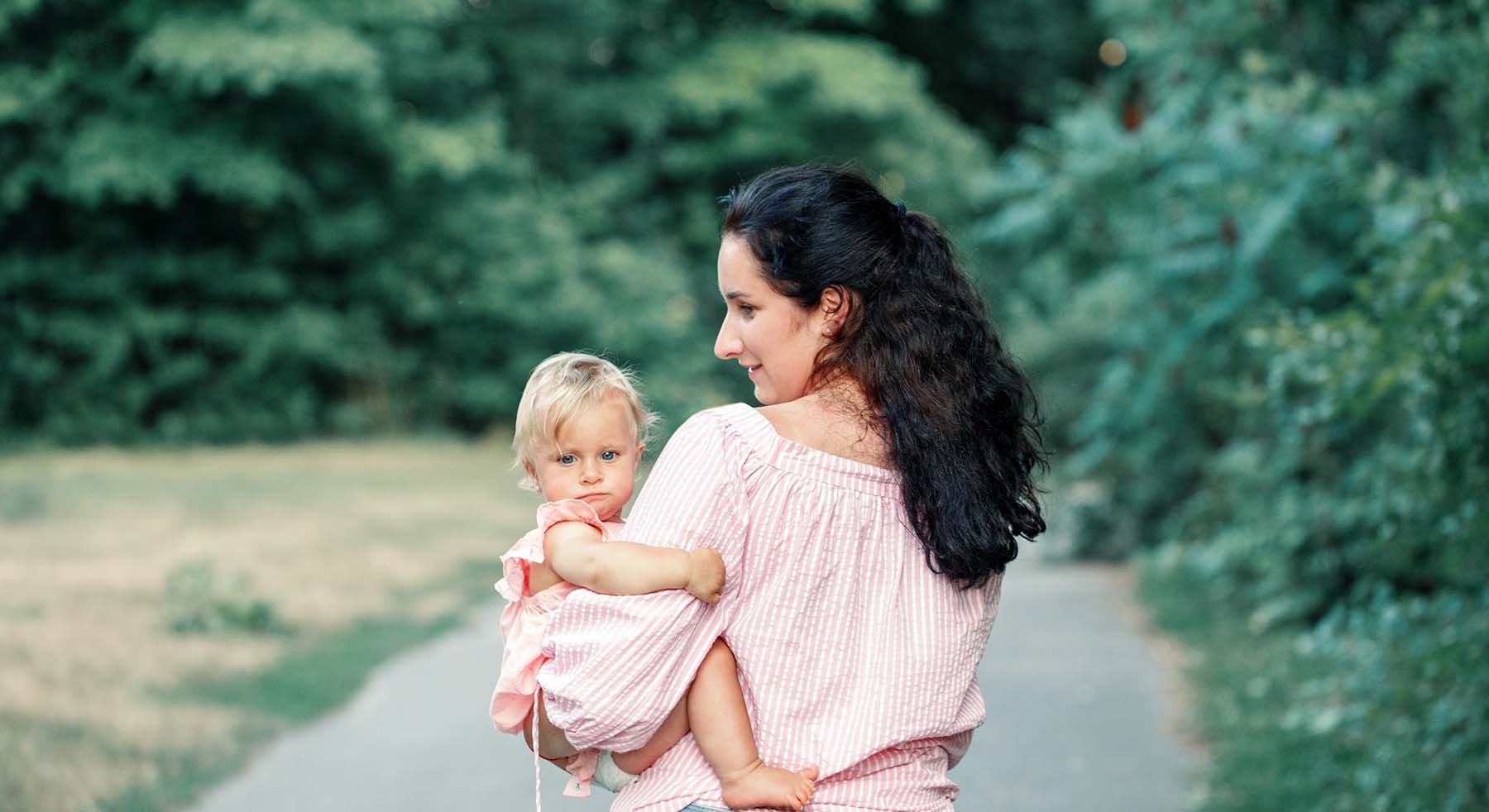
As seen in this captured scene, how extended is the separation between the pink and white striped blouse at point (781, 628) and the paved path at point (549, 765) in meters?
3.94

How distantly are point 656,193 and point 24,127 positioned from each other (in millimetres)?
10461

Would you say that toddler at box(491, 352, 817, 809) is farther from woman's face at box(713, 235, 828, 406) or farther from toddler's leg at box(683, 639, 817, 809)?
woman's face at box(713, 235, 828, 406)

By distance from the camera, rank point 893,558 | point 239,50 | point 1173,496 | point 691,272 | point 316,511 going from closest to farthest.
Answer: point 893,558
point 1173,496
point 316,511
point 239,50
point 691,272

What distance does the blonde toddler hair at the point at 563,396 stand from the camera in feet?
Answer: 8.32

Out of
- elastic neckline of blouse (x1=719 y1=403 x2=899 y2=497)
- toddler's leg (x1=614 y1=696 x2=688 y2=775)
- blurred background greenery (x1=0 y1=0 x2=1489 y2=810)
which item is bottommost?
toddler's leg (x1=614 y1=696 x2=688 y2=775)

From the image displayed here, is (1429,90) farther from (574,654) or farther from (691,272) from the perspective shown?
(691,272)

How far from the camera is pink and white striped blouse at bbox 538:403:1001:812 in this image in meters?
2.25

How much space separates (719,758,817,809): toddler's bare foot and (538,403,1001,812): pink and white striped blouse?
1.0 inches

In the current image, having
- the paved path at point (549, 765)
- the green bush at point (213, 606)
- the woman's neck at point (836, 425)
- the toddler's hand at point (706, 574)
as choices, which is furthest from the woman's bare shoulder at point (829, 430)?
the green bush at point (213, 606)

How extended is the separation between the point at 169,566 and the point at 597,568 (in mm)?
8963

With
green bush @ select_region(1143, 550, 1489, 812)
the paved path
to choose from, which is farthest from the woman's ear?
→ the paved path

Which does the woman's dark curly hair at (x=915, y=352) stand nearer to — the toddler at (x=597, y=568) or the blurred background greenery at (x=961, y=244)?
the toddler at (x=597, y=568)

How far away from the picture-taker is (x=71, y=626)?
841 centimetres

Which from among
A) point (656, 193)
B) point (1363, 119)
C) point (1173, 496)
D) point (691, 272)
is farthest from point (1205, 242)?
point (656, 193)
